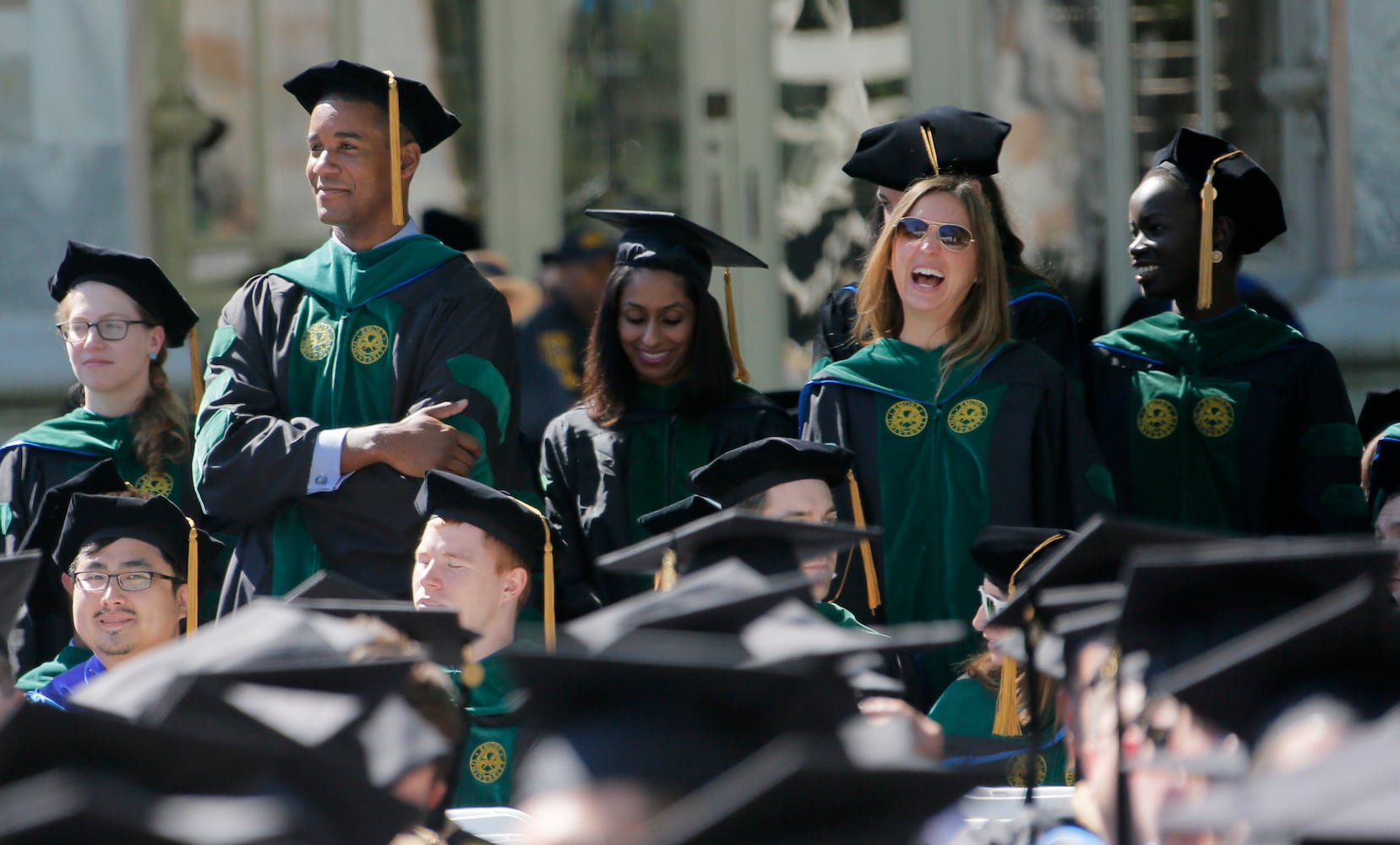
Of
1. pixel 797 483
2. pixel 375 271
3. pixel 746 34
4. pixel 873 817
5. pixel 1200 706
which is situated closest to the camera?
pixel 873 817

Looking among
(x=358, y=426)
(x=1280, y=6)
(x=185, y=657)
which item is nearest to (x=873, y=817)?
(x=185, y=657)

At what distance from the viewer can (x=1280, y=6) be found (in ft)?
22.7

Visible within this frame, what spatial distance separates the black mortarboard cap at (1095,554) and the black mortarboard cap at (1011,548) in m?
0.71

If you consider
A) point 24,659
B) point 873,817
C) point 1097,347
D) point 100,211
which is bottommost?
point 24,659

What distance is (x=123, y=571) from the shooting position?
14.1ft

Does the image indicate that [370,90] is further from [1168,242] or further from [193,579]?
[1168,242]

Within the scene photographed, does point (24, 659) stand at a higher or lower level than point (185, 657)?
lower

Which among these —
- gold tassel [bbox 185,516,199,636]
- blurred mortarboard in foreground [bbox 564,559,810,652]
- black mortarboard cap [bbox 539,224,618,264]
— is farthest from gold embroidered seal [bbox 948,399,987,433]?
black mortarboard cap [bbox 539,224,618,264]

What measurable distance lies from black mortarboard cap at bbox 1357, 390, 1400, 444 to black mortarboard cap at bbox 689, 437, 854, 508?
1542 millimetres

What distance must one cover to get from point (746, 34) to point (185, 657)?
5.33 m

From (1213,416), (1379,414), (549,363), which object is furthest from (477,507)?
(1379,414)

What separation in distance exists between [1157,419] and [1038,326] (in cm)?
36

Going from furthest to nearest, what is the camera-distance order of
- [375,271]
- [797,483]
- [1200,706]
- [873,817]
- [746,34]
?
1. [746,34]
2. [375,271]
3. [797,483]
4. [1200,706]
5. [873,817]

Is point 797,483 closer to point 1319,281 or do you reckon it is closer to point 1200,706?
point 1200,706
